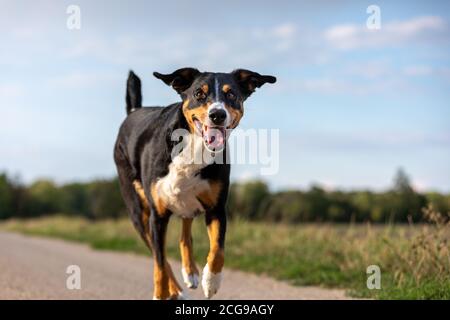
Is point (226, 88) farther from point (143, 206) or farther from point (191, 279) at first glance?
point (143, 206)

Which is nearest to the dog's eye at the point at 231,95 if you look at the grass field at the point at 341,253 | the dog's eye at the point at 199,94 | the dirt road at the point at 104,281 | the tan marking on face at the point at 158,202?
the dog's eye at the point at 199,94

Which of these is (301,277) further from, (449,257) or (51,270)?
(51,270)

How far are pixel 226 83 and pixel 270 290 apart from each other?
5.59 metres

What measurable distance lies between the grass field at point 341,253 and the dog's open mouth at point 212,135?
3920 millimetres

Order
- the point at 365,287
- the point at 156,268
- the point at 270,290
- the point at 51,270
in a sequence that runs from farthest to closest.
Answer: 1. the point at 51,270
2. the point at 270,290
3. the point at 365,287
4. the point at 156,268

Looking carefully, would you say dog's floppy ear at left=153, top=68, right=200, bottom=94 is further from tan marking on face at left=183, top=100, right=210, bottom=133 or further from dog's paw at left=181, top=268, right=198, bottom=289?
dog's paw at left=181, top=268, right=198, bottom=289

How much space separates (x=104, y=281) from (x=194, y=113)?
648 centimetres

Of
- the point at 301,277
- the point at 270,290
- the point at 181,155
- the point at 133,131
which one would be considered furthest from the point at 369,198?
the point at 181,155

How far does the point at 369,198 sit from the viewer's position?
17438 mm

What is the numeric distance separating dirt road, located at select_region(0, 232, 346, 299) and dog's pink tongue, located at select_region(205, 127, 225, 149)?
170 inches

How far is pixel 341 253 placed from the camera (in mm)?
12836

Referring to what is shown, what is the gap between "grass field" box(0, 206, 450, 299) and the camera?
9516 mm

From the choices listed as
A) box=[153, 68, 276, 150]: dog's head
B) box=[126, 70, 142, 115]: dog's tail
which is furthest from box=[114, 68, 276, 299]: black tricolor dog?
box=[126, 70, 142, 115]: dog's tail

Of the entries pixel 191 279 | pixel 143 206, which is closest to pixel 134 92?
pixel 143 206
